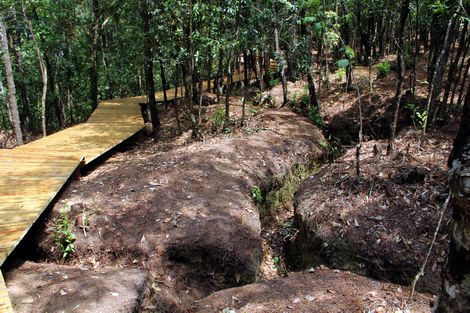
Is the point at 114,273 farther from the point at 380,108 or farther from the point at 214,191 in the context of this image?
the point at 380,108

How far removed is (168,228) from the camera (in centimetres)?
534

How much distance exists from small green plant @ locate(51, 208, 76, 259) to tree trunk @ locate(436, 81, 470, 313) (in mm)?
4890

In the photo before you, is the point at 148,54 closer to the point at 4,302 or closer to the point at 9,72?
the point at 9,72

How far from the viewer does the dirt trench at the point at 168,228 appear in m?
4.79

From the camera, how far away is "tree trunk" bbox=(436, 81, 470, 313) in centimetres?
127

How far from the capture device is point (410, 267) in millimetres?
4438

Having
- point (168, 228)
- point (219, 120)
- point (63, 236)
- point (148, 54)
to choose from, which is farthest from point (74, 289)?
point (148, 54)

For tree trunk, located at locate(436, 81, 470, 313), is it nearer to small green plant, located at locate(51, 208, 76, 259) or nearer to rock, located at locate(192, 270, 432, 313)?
rock, located at locate(192, 270, 432, 313)

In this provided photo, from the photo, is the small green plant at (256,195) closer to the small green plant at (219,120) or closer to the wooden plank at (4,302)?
the small green plant at (219,120)

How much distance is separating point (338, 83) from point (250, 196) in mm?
8660

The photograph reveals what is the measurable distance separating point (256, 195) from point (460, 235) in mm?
5500

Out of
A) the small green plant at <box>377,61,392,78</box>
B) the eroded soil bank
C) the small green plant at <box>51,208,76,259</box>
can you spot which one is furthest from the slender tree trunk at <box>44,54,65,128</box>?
the eroded soil bank

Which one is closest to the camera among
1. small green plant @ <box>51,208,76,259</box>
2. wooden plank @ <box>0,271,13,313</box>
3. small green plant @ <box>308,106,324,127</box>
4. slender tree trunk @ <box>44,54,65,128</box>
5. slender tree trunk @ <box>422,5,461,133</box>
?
wooden plank @ <box>0,271,13,313</box>

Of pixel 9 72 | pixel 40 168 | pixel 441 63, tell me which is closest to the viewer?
pixel 441 63
